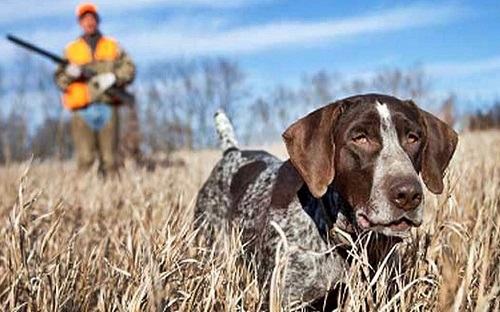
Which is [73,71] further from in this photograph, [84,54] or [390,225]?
[390,225]

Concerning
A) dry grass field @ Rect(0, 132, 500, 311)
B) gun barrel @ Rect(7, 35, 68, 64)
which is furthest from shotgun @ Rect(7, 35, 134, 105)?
dry grass field @ Rect(0, 132, 500, 311)

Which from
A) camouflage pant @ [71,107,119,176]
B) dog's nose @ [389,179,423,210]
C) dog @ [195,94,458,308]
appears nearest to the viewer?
dog's nose @ [389,179,423,210]

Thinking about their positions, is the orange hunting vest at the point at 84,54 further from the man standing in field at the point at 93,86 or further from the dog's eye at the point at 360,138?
the dog's eye at the point at 360,138

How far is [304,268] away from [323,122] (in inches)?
28.2

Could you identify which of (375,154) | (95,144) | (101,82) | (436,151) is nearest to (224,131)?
(436,151)

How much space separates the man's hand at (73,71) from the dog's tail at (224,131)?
381 cm

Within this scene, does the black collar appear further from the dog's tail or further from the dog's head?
the dog's tail

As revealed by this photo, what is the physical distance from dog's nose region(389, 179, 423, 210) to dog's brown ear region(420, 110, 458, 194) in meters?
0.47

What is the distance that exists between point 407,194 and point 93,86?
22.8ft

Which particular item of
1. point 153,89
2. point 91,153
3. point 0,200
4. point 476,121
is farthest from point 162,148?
point 153,89

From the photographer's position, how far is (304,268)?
144 inches

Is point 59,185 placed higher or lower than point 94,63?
lower

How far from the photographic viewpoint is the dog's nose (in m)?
2.98

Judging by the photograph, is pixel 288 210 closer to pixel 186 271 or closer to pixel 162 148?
pixel 186 271
